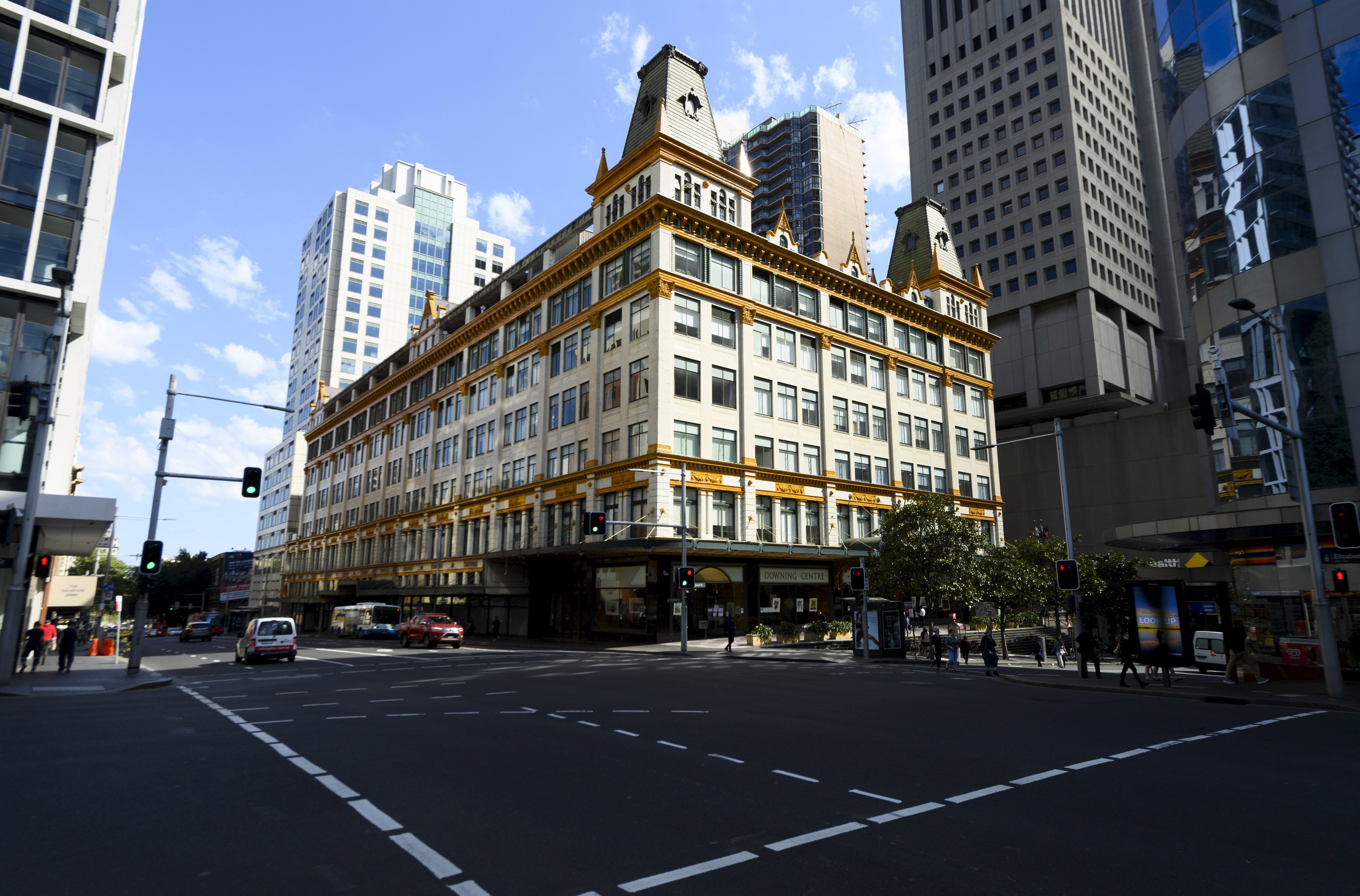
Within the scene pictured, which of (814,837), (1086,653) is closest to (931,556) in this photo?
(1086,653)

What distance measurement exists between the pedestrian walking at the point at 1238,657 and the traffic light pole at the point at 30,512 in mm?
35152

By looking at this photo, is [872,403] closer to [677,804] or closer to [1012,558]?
[1012,558]

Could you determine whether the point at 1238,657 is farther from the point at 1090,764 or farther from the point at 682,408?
the point at 682,408

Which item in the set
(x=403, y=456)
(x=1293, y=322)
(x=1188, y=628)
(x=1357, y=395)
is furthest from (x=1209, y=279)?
(x=403, y=456)

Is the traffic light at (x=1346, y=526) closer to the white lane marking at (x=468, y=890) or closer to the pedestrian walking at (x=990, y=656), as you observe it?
the pedestrian walking at (x=990, y=656)

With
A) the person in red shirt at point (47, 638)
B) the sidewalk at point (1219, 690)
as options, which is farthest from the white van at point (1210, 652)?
the person in red shirt at point (47, 638)

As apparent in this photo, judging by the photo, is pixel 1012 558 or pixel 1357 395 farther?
pixel 1012 558

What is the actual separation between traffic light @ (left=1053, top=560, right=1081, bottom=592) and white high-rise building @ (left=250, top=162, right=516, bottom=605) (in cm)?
9935

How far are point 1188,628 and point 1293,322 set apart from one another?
11492 mm

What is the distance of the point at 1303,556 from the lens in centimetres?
2664

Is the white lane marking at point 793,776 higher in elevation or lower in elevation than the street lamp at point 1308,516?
lower

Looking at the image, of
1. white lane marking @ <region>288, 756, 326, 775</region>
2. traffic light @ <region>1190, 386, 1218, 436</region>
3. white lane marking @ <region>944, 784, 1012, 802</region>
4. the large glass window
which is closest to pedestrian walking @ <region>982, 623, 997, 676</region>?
traffic light @ <region>1190, 386, 1218, 436</region>

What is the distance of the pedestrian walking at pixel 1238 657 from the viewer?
22.8 metres

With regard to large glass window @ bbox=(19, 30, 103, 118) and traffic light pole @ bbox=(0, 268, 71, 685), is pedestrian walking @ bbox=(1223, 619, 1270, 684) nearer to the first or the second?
traffic light pole @ bbox=(0, 268, 71, 685)
